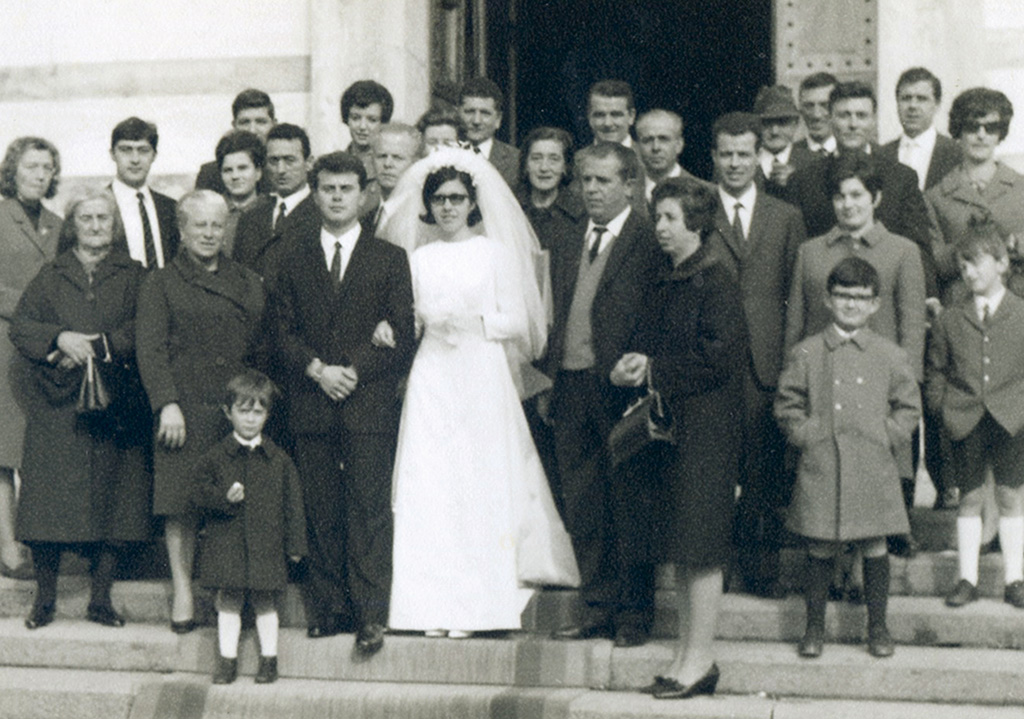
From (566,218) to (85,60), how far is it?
3906 millimetres

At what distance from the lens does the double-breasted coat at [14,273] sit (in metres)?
8.12

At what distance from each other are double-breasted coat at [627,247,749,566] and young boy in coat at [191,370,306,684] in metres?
1.57

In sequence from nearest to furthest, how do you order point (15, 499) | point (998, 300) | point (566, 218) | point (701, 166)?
point (998, 300) < point (566, 218) < point (15, 499) < point (701, 166)

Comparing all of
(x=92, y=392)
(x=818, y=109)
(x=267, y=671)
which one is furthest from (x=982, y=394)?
(x=92, y=392)

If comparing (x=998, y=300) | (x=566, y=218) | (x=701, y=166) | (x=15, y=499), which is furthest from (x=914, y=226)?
(x=701, y=166)

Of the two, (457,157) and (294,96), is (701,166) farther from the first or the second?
(457,157)

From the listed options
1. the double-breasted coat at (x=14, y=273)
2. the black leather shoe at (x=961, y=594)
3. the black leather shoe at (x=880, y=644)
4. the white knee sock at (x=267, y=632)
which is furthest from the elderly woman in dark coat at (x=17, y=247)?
the black leather shoe at (x=961, y=594)

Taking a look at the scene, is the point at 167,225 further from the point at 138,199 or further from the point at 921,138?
the point at 921,138

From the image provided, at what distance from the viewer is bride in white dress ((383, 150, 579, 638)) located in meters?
7.24

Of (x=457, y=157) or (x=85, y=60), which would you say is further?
(x=85, y=60)

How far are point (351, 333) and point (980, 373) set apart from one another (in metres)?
2.65

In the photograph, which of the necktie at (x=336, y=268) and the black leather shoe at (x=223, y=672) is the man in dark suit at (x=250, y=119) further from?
the black leather shoe at (x=223, y=672)

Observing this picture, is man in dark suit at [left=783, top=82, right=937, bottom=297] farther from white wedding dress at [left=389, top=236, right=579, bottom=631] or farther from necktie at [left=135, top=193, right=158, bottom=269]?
necktie at [left=135, top=193, right=158, bottom=269]

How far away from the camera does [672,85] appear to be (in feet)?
47.4
